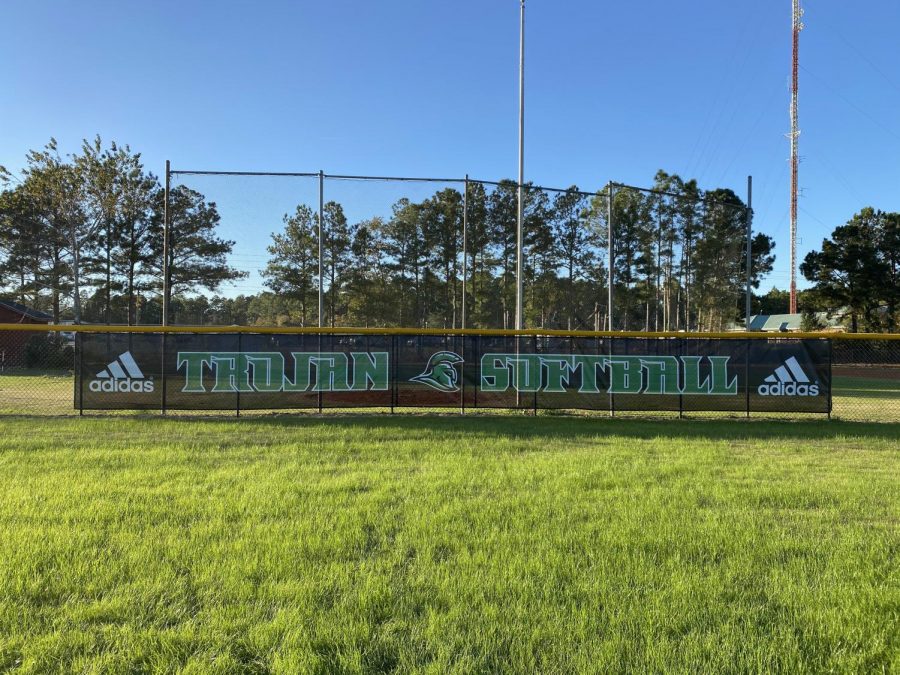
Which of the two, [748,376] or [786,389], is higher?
[748,376]

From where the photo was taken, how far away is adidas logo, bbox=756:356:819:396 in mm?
10086

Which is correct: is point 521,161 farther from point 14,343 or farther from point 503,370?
point 14,343

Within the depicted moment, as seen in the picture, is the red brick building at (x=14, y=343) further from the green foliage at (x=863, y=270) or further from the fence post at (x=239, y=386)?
the green foliage at (x=863, y=270)

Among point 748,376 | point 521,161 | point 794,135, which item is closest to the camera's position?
point 748,376

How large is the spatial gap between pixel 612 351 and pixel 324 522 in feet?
25.6

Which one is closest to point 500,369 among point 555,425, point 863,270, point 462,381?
point 462,381

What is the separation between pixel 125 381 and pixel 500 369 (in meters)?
7.27

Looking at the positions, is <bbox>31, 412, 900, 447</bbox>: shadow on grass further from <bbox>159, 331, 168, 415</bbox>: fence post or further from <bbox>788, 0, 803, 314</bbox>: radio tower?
<bbox>788, 0, 803, 314</bbox>: radio tower

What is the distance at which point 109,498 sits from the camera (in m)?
4.34

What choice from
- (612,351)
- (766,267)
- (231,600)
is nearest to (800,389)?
(612,351)

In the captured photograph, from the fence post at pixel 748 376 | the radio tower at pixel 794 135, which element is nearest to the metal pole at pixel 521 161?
the fence post at pixel 748 376

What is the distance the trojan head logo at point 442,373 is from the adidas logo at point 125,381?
5.29 metres

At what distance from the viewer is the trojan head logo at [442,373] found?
1012 centimetres

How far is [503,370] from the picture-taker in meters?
10.2
